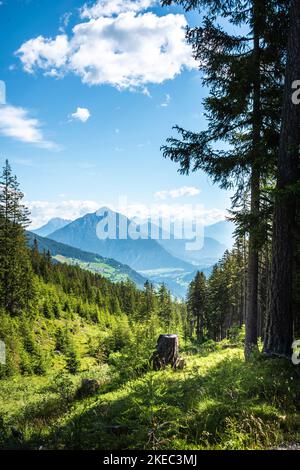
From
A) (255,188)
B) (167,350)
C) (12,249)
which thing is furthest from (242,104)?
(12,249)

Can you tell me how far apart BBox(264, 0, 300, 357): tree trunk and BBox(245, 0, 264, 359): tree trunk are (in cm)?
104

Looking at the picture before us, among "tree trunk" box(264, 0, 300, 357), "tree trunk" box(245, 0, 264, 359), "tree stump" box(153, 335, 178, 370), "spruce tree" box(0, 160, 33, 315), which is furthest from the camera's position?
"spruce tree" box(0, 160, 33, 315)

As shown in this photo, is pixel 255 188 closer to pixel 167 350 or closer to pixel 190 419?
pixel 167 350

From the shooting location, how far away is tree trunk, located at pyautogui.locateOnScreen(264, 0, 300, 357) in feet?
26.4

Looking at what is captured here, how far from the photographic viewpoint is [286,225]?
817 cm

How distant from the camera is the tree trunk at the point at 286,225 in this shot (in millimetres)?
8055

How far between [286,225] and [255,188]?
2.88 metres

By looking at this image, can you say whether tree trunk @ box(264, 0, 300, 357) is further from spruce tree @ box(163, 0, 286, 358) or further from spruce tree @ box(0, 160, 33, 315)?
spruce tree @ box(0, 160, 33, 315)

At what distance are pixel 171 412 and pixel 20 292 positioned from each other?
4050 centimetres

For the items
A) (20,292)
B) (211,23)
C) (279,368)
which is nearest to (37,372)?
(20,292)

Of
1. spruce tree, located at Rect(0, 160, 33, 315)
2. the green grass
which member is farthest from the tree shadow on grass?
spruce tree, located at Rect(0, 160, 33, 315)

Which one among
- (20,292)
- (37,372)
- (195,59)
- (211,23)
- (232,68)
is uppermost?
(211,23)

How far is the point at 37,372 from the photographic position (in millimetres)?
33312
